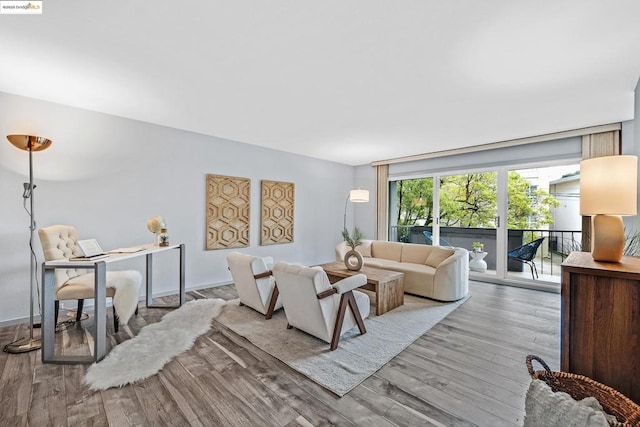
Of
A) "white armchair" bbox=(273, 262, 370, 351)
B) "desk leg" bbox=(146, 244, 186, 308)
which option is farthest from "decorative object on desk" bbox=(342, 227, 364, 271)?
"desk leg" bbox=(146, 244, 186, 308)

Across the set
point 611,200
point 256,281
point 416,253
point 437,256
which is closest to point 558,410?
point 611,200

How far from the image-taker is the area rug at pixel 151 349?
79.3 inches

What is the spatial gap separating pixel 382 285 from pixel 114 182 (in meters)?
3.74

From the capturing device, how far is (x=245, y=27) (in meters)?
1.90

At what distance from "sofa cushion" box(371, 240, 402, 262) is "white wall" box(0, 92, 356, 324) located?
1941 mm

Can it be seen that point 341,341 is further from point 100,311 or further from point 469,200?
point 469,200

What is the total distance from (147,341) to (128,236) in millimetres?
1747

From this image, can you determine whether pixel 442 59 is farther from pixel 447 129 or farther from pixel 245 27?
pixel 447 129

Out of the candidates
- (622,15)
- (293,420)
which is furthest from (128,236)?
(622,15)

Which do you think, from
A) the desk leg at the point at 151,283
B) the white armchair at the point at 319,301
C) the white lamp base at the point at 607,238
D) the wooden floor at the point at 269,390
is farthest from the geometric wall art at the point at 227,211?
the white lamp base at the point at 607,238

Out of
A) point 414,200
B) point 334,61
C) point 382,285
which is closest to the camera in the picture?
point 334,61

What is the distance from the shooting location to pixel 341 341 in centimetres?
259

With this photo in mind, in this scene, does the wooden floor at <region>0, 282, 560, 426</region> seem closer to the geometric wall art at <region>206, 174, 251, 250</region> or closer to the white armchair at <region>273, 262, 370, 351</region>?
the white armchair at <region>273, 262, 370, 351</region>

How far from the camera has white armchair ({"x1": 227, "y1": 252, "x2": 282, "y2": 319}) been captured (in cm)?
303
